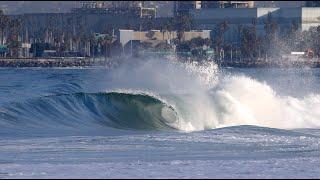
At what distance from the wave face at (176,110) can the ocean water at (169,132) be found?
0.13ft

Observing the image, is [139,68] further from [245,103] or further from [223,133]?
[223,133]

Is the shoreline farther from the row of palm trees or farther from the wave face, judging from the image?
the wave face

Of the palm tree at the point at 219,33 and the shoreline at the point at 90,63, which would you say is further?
the palm tree at the point at 219,33

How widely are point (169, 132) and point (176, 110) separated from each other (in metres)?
5.69

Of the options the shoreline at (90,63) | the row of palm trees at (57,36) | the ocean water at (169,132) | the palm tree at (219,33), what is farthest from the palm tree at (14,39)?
the ocean water at (169,132)

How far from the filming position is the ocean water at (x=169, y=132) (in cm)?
2170

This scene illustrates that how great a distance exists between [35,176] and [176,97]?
66.6 feet

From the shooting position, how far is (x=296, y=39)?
517ft

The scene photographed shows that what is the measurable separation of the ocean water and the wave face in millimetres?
38

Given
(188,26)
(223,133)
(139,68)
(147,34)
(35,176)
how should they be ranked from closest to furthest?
(35,176)
(223,133)
(139,68)
(147,34)
(188,26)

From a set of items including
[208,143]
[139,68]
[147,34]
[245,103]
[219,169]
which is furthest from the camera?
[147,34]

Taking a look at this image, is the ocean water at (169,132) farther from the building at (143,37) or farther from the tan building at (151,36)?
the tan building at (151,36)

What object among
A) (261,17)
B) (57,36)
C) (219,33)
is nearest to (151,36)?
(219,33)

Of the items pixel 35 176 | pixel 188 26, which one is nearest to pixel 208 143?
pixel 35 176
